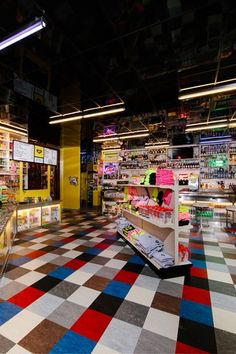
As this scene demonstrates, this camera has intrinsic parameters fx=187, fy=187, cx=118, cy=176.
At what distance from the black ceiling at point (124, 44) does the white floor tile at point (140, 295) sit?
12.0 ft

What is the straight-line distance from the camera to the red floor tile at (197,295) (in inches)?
95.0

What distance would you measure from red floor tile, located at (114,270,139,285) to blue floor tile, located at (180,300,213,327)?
0.81 metres

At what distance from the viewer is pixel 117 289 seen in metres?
2.65

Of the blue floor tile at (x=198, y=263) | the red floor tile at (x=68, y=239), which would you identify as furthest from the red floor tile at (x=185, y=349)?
the red floor tile at (x=68, y=239)

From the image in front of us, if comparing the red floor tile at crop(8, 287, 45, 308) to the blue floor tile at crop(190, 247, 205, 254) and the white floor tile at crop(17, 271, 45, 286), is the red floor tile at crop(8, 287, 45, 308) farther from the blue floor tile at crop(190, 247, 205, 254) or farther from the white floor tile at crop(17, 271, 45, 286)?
the blue floor tile at crop(190, 247, 205, 254)

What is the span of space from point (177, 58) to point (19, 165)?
24.8 feet

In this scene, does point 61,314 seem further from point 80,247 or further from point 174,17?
point 174,17

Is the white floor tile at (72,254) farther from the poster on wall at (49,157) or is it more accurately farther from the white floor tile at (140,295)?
the poster on wall at (49,157)

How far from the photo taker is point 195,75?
3795 mm

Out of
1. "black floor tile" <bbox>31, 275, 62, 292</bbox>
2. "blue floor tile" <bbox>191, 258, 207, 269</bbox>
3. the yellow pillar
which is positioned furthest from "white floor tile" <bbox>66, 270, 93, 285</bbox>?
the yellow pillar

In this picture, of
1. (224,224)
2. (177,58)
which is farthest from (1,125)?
(224,224)

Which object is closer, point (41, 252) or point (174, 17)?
point (174, 17)

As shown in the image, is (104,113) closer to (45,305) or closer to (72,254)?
(72,254)

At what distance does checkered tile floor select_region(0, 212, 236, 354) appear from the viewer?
5.76ft
